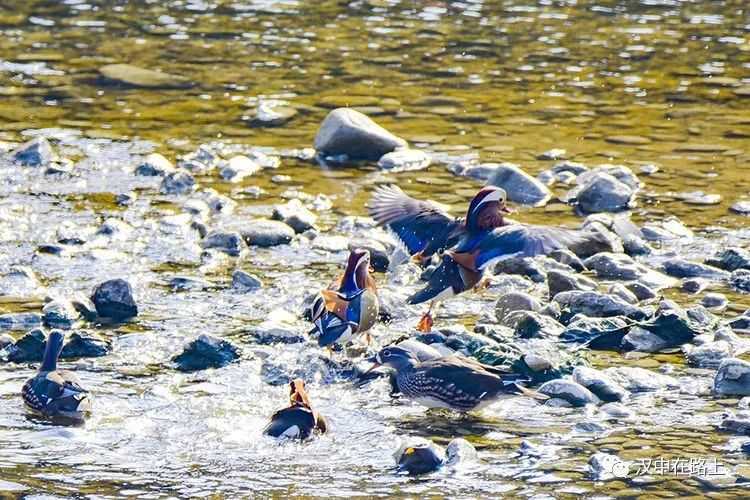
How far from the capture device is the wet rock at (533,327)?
10.1 metres

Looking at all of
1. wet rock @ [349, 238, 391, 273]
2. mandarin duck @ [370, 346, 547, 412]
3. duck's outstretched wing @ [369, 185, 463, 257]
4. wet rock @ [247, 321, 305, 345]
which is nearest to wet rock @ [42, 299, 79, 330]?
wet rock @ [247, 321, 305, 345]

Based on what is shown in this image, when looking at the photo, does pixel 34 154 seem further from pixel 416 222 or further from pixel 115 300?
pixel 416 222

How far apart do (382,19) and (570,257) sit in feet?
36.4

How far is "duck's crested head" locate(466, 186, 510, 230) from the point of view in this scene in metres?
10.5

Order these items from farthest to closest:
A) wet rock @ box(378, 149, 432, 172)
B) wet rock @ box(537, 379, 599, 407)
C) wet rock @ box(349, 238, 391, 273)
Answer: wet rock @ box(378, 149, 432, 172)
wet rock @ box(349, 238, 391, 273)
wet rock @ box(537, 379, 599, 407)

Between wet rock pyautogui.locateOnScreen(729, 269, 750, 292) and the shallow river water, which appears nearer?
the shallow river water

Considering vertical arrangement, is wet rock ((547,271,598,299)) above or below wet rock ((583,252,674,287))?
above

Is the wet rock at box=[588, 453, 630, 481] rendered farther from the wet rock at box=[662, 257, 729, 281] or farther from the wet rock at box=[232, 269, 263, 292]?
the wet rock at box=[232, 269, 263, 292]

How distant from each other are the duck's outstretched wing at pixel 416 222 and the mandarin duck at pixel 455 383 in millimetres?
1959

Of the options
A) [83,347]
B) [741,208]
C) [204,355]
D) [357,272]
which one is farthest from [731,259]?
[83,347]

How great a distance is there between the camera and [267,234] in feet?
40.6

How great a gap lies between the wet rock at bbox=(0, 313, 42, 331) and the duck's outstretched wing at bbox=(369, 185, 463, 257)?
8.59ft

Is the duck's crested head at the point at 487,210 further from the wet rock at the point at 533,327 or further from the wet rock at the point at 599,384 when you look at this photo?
the wet rock at the point at 599,384

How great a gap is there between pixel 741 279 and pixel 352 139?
5.25 meters
